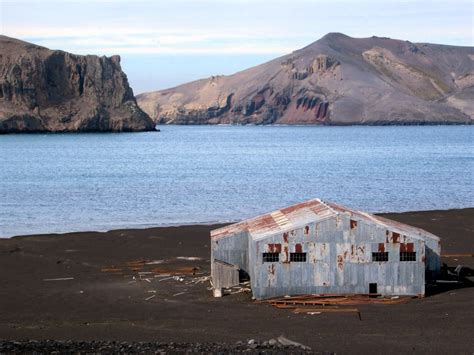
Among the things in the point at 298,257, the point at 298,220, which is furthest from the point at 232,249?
the point at 298,257

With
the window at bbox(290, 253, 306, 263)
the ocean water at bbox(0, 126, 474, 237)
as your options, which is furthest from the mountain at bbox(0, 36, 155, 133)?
the window at bbox(290, 253, 306, 263)

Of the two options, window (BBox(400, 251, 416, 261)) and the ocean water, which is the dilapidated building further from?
the ocean water

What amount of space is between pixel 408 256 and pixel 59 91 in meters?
176

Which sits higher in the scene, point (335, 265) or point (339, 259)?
point (339, 259)

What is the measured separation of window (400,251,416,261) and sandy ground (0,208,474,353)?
104cm

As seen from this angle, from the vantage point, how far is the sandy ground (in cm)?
Answer: 1881

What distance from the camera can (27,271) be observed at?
27859 millimetres

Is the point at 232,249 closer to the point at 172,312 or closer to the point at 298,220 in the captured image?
the point at 298,220

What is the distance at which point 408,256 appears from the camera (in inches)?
888

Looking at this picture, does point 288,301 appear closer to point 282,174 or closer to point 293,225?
point 293,225

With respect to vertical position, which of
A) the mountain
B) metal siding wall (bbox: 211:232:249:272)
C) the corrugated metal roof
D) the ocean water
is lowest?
the ocean water

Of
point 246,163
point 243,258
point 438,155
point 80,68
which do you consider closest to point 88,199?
point 243,258

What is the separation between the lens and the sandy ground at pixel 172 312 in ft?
61.7

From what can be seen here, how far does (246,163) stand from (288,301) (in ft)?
250
